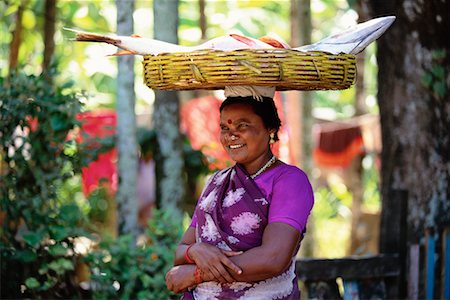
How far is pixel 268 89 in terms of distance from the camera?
141 inches

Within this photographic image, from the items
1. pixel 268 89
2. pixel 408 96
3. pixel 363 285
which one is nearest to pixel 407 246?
pixel 363 285

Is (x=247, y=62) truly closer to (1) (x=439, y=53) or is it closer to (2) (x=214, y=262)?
(2) (x=214, y=262)

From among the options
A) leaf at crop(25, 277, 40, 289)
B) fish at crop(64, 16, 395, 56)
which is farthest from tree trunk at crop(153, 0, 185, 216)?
fish at crop(64, 16, 395, 56)

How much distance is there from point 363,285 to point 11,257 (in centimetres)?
232

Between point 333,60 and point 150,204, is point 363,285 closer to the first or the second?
point 333,60

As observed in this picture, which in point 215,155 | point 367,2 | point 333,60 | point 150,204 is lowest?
point 150,204

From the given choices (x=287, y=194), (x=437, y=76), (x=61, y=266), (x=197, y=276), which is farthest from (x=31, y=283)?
(x=437, y=76)

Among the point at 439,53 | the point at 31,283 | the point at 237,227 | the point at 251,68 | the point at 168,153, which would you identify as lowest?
the point at 31,283

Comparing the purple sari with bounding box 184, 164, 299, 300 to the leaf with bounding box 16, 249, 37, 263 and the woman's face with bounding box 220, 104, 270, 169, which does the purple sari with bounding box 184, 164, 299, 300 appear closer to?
the woman's face with bounding box 220, 104, 270, 169

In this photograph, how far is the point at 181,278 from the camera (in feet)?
11.7

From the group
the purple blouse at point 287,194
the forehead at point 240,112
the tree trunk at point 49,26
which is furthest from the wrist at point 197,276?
the tree trunk at point 49,26

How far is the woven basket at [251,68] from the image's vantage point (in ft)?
10.7

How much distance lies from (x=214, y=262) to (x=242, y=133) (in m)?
0.55

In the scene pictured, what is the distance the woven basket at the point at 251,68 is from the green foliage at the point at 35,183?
7.94 ft
